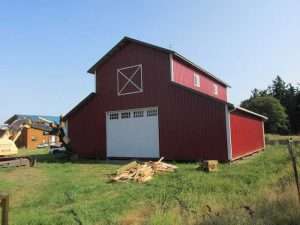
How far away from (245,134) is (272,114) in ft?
120

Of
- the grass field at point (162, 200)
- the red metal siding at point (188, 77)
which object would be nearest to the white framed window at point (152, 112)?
the red metal siding at point (188, 77)

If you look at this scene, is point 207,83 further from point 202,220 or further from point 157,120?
point 202,220

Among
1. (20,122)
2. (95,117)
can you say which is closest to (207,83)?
(95,117)

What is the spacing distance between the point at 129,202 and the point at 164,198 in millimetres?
912

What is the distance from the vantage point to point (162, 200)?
23.7 feet

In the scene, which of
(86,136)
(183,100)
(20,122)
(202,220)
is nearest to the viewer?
(202,220)

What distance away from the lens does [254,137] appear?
20688mm

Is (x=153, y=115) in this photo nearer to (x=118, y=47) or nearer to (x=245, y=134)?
(x=118, y=47)

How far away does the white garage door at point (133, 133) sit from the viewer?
17.0m

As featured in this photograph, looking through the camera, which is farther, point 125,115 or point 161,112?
point 125,115

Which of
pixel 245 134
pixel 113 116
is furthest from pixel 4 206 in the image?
pixel 245 134

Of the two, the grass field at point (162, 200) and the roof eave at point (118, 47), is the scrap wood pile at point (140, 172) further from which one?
the roof eave at point (118, 47)

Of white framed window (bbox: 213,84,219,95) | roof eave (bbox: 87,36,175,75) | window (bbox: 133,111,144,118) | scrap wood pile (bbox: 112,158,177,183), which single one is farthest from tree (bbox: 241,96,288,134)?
scrap wood pile (bbox: 112,158,177,183)

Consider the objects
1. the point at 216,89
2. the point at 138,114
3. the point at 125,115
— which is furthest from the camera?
the point at 216,89
